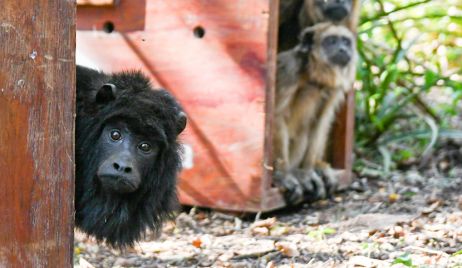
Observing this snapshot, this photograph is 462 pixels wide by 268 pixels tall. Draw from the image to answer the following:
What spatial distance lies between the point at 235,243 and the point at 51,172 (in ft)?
6.92

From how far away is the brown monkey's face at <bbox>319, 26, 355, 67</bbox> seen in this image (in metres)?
6.07

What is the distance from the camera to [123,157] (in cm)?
331

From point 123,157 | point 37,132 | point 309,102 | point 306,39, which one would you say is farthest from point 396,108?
point 37,132

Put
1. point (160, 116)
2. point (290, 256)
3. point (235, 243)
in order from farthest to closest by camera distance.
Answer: point (235, 243) < point (290, 256) < point (160, 116)

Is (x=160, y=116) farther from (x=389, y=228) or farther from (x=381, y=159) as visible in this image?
(x=381, y=159)

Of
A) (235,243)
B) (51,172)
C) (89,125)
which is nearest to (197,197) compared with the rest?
(235,243)

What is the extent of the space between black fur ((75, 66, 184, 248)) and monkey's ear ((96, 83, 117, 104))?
2cm

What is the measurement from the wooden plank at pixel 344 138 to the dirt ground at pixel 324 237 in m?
0.25

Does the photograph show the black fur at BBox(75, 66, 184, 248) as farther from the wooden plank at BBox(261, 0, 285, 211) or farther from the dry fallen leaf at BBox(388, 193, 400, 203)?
the dry fallen leaf at BBox(388, 193, 400, 203)

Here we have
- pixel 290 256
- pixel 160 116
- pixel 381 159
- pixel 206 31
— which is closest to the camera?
pixel 160 116

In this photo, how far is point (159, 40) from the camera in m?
5.34

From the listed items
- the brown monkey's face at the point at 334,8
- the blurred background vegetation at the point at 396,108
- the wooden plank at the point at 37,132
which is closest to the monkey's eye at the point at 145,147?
the wooden plank at the point at 37,132

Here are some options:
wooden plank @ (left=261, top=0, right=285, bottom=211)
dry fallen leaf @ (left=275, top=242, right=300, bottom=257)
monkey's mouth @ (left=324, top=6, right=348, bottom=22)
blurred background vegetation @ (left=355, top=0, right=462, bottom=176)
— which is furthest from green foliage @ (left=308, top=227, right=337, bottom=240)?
blurred background vegetation @ (left=355, top=0, right=462, bottom=176)

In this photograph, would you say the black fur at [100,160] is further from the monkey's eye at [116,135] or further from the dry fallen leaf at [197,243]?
the dry fallen leaf at [197,243]
